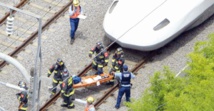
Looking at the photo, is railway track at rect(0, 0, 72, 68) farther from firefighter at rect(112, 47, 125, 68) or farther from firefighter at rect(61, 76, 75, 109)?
firefighter at rect(112, 47, 125, 68)

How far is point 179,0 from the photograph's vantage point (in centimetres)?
3900

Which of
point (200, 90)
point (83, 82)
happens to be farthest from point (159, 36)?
point (200, 90)

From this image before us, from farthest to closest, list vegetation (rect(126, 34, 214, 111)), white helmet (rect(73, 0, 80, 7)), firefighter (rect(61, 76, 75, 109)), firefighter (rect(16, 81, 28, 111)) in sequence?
white helmet (rect(73, 0, 80, 7)) → firefighter (rect(61, 76, 75, 109)) → firefighter (rect(16, 81, 28, 111)) → vegetation (rect(126, 34, 214, 111))

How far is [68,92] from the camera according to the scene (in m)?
35.8

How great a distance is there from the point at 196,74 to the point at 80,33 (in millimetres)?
7690

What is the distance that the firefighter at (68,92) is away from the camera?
35.7 meters

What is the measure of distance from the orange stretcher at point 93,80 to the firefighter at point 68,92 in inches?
27.3

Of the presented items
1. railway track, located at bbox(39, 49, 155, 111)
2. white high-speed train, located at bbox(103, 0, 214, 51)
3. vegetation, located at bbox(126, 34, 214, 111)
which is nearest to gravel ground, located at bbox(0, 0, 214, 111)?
railway track, located at bbox(39, 49, 155, 111)

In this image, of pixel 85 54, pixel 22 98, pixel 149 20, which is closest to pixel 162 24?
pixel 149 20

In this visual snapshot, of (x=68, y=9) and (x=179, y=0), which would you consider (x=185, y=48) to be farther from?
(x=68, y=9)

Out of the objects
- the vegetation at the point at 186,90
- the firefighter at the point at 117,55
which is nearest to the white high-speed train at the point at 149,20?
the firefighter at the point at 117,55

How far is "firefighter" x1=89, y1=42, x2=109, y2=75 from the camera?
37125mm

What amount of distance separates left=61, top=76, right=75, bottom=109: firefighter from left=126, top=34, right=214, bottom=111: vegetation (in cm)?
288

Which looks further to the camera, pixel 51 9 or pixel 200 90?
pixel 51 9
